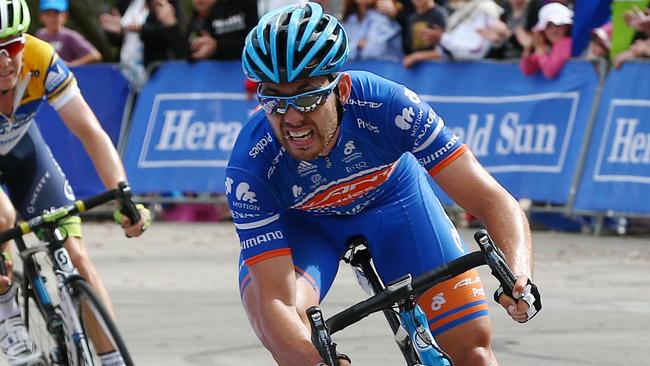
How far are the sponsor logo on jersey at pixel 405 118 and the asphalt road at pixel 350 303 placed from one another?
2946mm

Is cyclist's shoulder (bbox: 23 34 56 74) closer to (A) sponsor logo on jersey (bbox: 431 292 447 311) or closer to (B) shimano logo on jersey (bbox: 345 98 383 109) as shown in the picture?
(B) shimano logo on jersey (bbox: 345 98 383 109)

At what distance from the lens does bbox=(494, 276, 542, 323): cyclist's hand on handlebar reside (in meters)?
4.02

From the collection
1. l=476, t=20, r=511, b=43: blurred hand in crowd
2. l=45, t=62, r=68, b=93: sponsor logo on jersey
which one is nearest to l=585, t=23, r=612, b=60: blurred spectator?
l=476, t=20, r=511, b=43: blurred hand in crowd

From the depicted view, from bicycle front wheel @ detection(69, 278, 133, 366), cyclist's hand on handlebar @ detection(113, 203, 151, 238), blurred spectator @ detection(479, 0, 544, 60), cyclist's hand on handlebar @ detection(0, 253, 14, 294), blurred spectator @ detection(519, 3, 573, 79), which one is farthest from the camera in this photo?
blurred spectator @ detection(479, 0, 544, 60)

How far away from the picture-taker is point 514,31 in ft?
41.9

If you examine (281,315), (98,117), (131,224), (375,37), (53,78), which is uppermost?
(281,315)

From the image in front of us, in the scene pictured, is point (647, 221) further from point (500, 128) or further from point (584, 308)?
point (584, 308)

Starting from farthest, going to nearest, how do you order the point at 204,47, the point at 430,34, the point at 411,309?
the point at 204,47 → the point at 430,34 → the point at 411,309

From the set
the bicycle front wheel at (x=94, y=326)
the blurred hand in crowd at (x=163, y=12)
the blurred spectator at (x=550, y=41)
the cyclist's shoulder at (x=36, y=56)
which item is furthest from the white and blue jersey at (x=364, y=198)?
the blurred hand in crowd at (x=163, y=12)

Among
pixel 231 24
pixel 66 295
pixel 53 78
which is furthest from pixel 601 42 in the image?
pixel 66 295

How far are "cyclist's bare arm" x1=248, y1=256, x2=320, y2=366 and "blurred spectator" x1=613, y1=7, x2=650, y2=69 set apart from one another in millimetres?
7447

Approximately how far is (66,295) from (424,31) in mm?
7127

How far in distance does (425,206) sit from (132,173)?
914 cm

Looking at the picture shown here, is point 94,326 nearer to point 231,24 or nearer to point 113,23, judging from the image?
point 231,24
